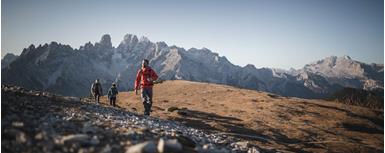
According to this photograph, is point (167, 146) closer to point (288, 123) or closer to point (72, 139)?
point (72, 139)

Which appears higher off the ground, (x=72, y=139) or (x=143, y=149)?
(x=72, y=139)

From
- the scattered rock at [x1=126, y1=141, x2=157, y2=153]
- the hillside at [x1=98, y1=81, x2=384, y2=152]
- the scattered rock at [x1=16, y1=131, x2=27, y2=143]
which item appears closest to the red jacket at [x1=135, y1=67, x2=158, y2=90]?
the hillside at [x1=98, y1=81, x2=384, y2=152]

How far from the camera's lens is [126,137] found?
8688 millimetres

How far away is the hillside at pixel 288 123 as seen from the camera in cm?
1733

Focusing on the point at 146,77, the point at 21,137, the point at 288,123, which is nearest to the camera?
Answer: the point at 21,137

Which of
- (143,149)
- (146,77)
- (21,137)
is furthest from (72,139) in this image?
(146,77)

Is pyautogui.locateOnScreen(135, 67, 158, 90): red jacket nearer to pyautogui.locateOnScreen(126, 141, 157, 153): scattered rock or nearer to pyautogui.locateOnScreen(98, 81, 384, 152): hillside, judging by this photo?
pyautogui.locateOnScreen(98, 81, 384, 152): hillside

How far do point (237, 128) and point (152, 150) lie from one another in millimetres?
12983

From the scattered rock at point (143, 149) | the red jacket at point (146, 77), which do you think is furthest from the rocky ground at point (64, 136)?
the red jacket at point (146, 77)

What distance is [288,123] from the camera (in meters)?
24.5

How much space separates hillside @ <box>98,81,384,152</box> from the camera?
56.9 feet

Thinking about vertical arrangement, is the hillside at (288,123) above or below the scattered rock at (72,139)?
below

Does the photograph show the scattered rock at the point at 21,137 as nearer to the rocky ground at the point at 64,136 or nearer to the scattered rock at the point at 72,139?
the rocky ground at the point at 64,136

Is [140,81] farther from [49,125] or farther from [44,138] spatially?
[44,138]
